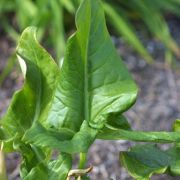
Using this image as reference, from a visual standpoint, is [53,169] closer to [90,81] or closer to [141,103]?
[90,81]

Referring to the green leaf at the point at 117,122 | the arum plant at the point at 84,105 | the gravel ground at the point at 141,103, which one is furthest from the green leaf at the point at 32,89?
the gravel ground at the point at 141,103

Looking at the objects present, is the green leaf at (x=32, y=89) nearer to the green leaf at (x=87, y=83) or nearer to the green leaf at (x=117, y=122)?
the green leaf at (x=87, y=83)

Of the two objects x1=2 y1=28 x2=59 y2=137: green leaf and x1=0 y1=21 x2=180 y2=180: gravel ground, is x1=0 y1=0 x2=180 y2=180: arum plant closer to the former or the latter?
x1=2 y1=28 x2=59 y2=137: green leaf

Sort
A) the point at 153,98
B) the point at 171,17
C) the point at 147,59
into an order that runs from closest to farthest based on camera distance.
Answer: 1. the point at 153,98
2. the point at 147,59
3. the point at 171,17

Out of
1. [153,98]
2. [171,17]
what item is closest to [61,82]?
[153,98]

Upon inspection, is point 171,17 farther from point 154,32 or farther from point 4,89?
point 4,89

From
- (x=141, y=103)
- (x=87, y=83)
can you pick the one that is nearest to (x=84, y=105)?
(x=87, y=83)

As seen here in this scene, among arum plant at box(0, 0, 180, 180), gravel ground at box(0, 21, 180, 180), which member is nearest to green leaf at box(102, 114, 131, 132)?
arum plant at box(0, 0, 180, 180)
